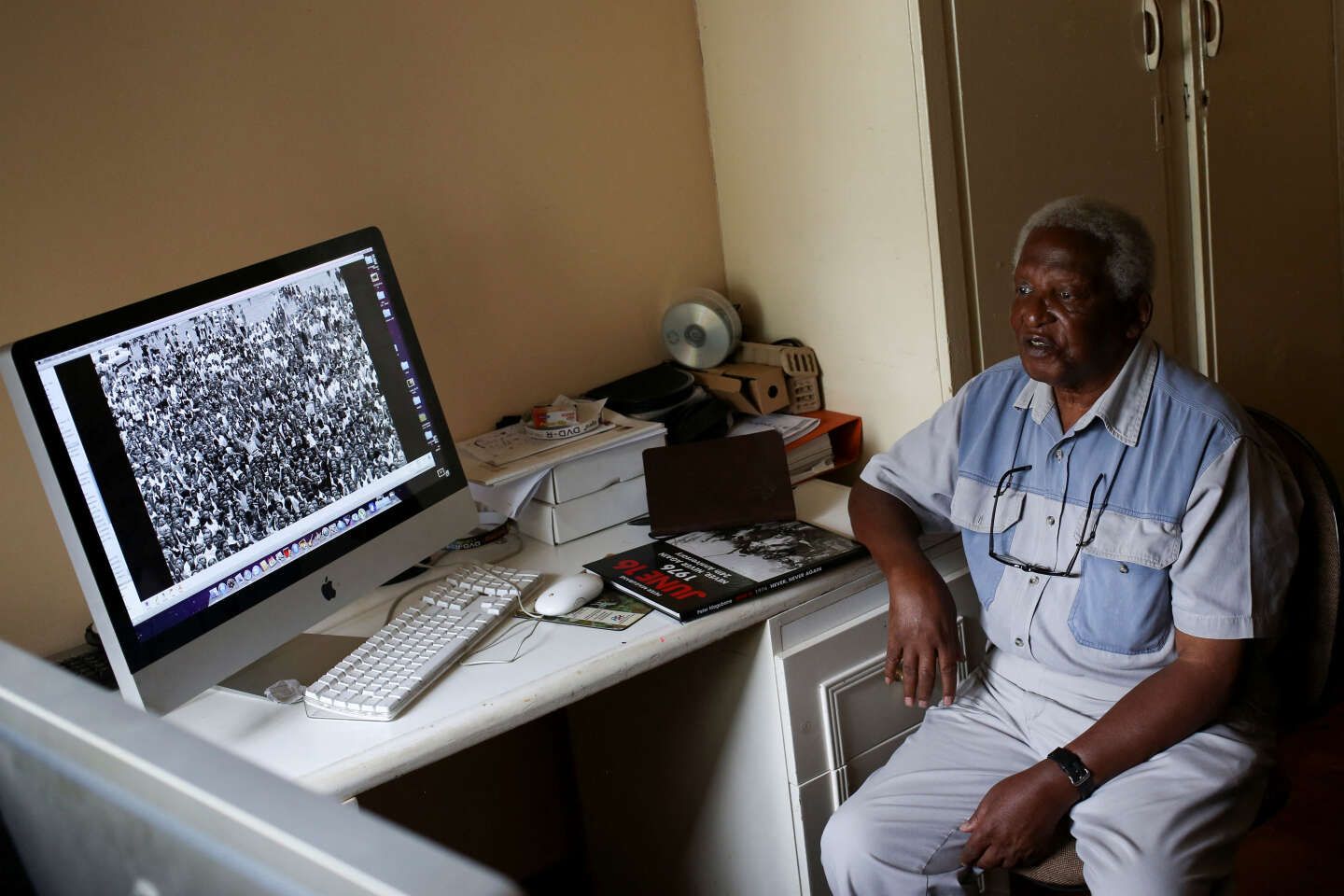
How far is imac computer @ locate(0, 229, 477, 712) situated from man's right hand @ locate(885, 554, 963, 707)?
0.64 metres

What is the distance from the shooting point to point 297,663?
1579 millimetres

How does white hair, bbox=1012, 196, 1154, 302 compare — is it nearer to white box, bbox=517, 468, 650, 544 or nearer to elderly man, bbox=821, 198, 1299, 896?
elderly man, bbox=821, 198, 1299, 896

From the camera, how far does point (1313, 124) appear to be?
2613 millimetres

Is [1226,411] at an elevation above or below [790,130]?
below

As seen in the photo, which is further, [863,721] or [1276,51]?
[1276,51]

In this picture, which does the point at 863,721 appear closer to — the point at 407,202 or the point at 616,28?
the point at 407,202

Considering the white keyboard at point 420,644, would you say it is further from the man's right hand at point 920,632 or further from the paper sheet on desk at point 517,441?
the man's right hand at point 920,632

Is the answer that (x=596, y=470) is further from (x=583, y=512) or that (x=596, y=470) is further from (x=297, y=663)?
(x=297, y=663)

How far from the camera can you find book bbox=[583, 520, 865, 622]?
1.67 m

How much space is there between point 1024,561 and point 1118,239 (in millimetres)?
451

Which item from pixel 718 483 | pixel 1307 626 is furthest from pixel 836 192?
pixel 1307 626

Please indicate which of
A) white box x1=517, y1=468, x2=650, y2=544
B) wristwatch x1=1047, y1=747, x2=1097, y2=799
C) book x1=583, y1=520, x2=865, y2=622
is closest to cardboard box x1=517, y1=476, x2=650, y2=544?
white box x1=517, y1=468, x2=650, y2=544

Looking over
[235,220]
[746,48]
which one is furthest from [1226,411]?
[235,220]

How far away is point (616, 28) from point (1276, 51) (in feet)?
4.58
